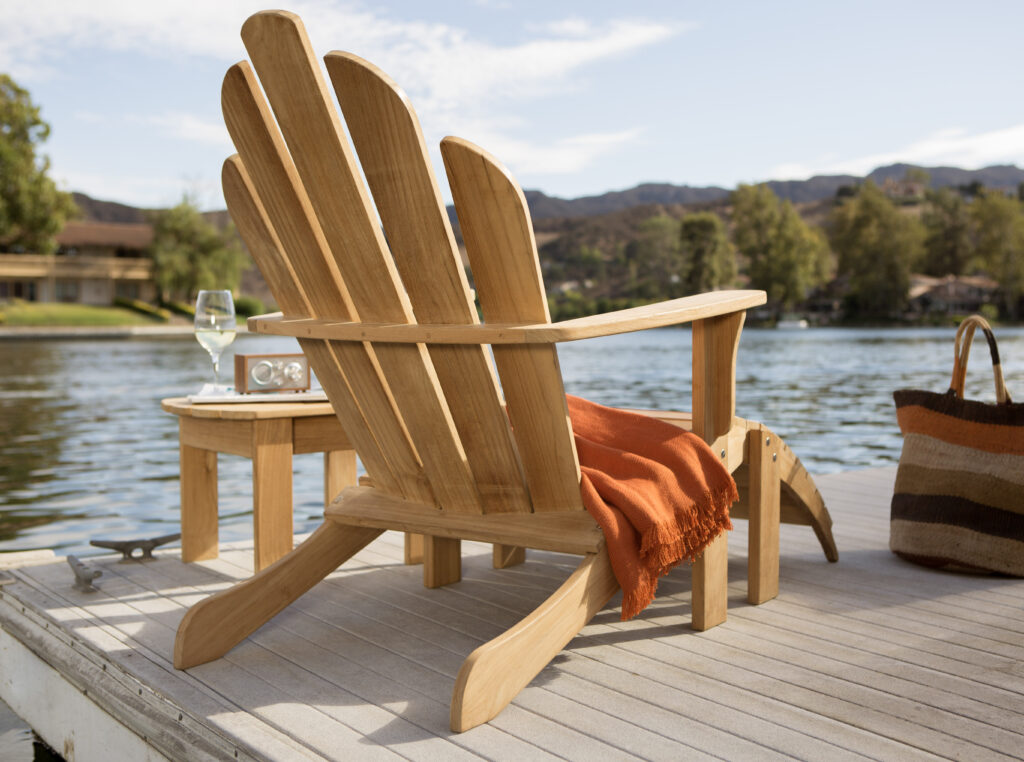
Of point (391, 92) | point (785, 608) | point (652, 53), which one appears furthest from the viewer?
point (652, 53)

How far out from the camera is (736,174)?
117 m

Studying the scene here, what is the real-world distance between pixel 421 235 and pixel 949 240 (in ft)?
223

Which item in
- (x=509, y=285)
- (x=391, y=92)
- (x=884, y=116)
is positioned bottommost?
(x=509, y=285)

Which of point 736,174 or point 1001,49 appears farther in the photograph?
point 736,174

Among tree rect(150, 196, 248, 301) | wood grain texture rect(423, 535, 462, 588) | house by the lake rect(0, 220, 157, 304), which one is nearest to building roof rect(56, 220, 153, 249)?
house by the lake rect(0, 220, 157, 304)

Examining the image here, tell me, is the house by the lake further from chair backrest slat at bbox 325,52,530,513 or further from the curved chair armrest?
chair backrest slat at bbox 325,52,530,513

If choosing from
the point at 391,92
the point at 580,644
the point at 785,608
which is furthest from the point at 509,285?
the point at 785,608

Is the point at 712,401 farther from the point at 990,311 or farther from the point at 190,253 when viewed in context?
the point at 990,311

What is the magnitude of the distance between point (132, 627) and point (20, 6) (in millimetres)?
63867

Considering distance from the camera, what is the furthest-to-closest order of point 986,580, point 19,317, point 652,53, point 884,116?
1. point 884,116
2. point 652,53
3. point 19,317
4. point 986,580

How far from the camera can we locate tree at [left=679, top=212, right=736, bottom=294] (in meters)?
68.8

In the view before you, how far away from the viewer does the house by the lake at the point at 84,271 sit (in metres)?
41.1

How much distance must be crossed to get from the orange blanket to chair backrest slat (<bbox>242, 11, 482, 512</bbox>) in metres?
0.30

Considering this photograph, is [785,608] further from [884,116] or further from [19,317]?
[884,116]
